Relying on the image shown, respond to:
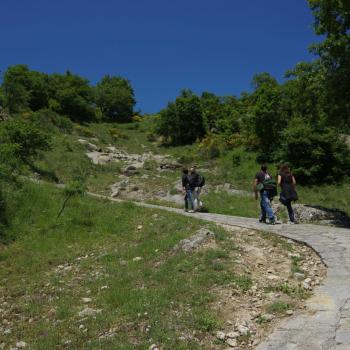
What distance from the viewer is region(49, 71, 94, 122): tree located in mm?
53250

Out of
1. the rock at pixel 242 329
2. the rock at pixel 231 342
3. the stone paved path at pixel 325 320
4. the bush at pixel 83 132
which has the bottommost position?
the rock at pixel 231 342

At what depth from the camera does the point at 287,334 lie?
586cm

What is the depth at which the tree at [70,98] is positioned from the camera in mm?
53250

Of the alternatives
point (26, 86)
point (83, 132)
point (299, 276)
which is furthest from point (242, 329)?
point (26, 86)

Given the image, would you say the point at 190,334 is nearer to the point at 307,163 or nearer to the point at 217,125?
the point at 307,163

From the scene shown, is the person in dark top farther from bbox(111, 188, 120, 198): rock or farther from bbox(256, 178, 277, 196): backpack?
bbox(111, 188, 120, 198): rock

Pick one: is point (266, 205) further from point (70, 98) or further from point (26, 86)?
point (70, 98)

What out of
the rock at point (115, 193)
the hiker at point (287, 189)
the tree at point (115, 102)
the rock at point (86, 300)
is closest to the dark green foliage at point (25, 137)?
the rock at point (115, 193)

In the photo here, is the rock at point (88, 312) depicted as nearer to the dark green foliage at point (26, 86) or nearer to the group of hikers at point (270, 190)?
the group of hikers at point (270, 190)

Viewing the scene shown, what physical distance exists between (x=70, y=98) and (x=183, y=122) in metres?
16.8

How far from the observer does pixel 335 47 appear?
15.2 meters

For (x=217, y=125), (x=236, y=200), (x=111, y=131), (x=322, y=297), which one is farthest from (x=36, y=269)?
(x=111, y=131)

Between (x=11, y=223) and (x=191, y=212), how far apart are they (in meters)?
6.57

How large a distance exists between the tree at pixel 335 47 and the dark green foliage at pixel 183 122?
2807 cm
